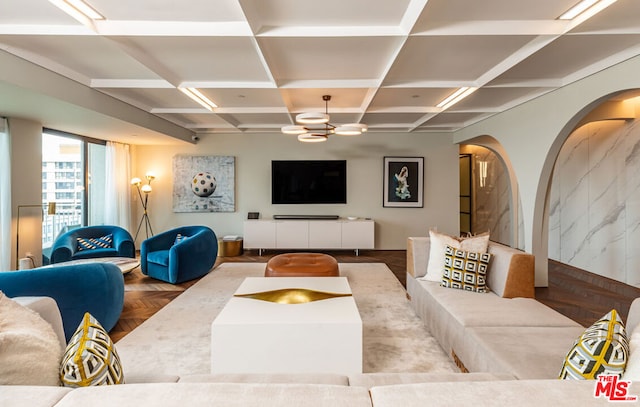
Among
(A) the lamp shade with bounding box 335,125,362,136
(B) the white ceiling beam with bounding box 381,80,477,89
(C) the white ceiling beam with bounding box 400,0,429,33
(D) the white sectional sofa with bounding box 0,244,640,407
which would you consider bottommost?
(D) the white sectional sofa with bounding box 0,244,640,407

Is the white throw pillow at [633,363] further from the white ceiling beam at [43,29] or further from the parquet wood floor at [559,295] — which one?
the white ceiling beam at [43,29]

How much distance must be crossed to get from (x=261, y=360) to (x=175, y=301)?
2076 millimetres

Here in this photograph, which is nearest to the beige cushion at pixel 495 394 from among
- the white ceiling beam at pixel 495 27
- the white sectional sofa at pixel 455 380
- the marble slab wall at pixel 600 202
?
the white sectional sofa at pixel 455 380

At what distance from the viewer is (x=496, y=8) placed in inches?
88.7

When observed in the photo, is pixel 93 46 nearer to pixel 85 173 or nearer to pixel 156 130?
pixel 156 130

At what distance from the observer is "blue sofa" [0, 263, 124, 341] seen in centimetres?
226

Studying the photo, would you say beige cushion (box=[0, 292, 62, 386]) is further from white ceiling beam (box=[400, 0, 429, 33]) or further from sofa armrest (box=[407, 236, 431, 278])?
sofa armrest (box=[407, 236, 431, 278])

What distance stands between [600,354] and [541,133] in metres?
3.60

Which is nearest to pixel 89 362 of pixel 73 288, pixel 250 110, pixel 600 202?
pixel 73 288

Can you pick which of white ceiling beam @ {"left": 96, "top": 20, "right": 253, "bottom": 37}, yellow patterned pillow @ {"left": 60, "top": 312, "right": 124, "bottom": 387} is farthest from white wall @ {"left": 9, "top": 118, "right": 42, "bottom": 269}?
yellow patterned pillow @ {"left": 60, "top": 312, "right": 124, "bottom": 387}

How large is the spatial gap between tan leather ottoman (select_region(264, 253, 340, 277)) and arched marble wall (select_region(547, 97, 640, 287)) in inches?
115

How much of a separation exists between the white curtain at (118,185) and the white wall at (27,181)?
4.99 ft

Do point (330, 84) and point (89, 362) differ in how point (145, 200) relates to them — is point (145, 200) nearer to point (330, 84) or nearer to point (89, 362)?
point (330, 84)

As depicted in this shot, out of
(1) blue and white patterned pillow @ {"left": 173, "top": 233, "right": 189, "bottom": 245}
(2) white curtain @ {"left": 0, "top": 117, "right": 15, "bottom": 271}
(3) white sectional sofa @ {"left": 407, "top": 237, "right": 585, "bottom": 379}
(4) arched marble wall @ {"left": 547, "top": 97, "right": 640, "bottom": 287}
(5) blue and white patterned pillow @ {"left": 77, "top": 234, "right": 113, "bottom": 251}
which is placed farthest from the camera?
(1) blue and white patterned pillow @ {"left": 173, "top": 233, "right": 189, "bottom": 245}
